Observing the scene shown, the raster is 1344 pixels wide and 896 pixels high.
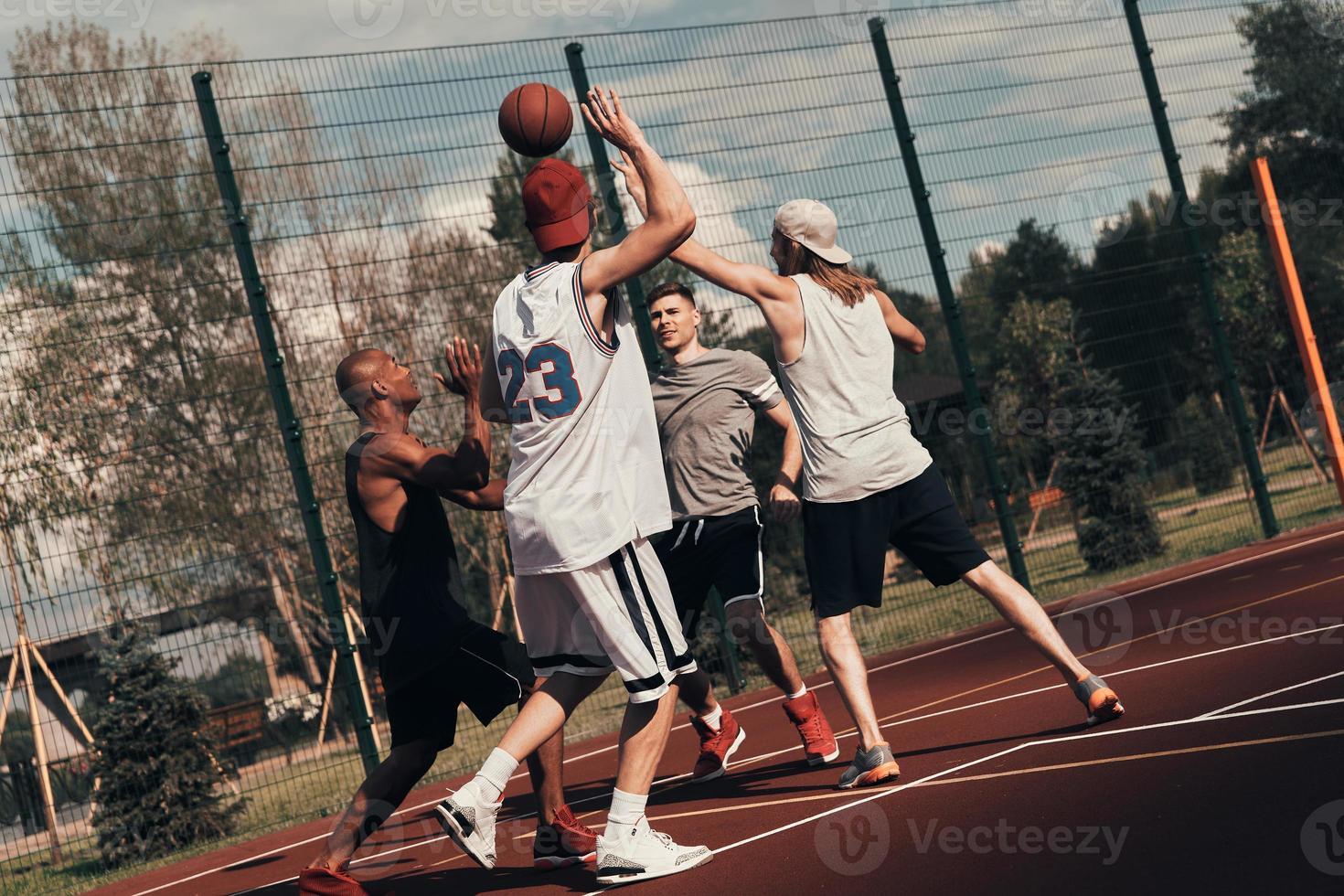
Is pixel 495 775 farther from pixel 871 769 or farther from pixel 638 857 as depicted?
pixel 871 769

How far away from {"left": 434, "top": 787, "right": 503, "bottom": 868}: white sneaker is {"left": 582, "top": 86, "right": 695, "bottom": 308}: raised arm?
1640 millimetres

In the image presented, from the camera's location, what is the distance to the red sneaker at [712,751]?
579cm

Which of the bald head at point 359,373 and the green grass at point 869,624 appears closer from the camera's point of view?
the bald head at point 359,373

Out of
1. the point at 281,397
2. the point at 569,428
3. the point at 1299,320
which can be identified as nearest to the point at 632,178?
the point at 569,428

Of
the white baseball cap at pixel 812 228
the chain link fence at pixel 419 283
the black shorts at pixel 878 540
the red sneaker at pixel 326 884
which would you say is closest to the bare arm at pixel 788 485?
the black shorts at pixel 878 540

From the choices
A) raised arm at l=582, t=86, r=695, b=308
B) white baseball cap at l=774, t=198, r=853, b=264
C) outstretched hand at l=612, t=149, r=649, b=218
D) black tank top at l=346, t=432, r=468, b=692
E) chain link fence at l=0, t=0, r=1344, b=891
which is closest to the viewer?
raised arm at l=582, t=86, r=695, b=308

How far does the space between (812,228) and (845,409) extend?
724 mm

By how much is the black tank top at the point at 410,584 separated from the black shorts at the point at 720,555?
5.13 feet

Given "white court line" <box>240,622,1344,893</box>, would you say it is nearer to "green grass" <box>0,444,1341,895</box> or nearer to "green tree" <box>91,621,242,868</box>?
"green grass" <box>0,444,1341,895</box>

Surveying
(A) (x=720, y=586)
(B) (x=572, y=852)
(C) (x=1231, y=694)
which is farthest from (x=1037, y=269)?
(B) (x=572, y=852)

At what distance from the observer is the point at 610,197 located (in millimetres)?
9492

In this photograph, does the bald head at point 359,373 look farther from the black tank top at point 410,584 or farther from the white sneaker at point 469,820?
the white sneaker at point 469,820

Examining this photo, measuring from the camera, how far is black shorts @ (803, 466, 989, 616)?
190 inches

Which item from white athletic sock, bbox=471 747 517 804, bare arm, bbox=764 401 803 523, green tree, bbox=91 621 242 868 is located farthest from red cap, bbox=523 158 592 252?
green tree, bbox=91 621 242 868
